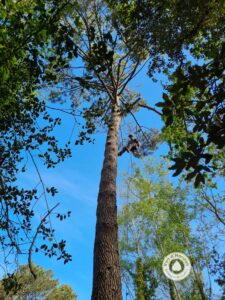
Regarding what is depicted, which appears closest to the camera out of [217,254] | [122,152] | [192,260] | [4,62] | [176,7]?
[4,62]

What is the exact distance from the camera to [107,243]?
11.7 feet

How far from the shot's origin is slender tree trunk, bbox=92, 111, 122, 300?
10.1ft

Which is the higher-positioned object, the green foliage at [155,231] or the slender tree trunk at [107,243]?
the green foliage at [155,231]

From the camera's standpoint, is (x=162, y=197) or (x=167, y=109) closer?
(x=167, y=109)

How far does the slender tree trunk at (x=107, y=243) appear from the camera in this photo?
3.09 meters

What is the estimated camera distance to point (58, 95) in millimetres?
10914

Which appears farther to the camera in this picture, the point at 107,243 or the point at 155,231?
the point at 155,231

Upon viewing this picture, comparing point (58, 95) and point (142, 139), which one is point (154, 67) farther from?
point (58, 95)

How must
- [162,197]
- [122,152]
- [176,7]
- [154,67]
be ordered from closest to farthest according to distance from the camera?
[176,7]
[154,67]
[122,152]
[162,197]

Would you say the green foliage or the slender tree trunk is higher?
the green foliage

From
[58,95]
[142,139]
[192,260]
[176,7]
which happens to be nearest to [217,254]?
[192,260]

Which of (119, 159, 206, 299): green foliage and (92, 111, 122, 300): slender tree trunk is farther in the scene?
(119, 159, 206, 299): green foliage

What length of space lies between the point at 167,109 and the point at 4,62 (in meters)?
1.85

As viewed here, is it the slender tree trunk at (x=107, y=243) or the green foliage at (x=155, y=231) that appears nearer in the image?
the slender tree trunk at (x=107, y=243)
